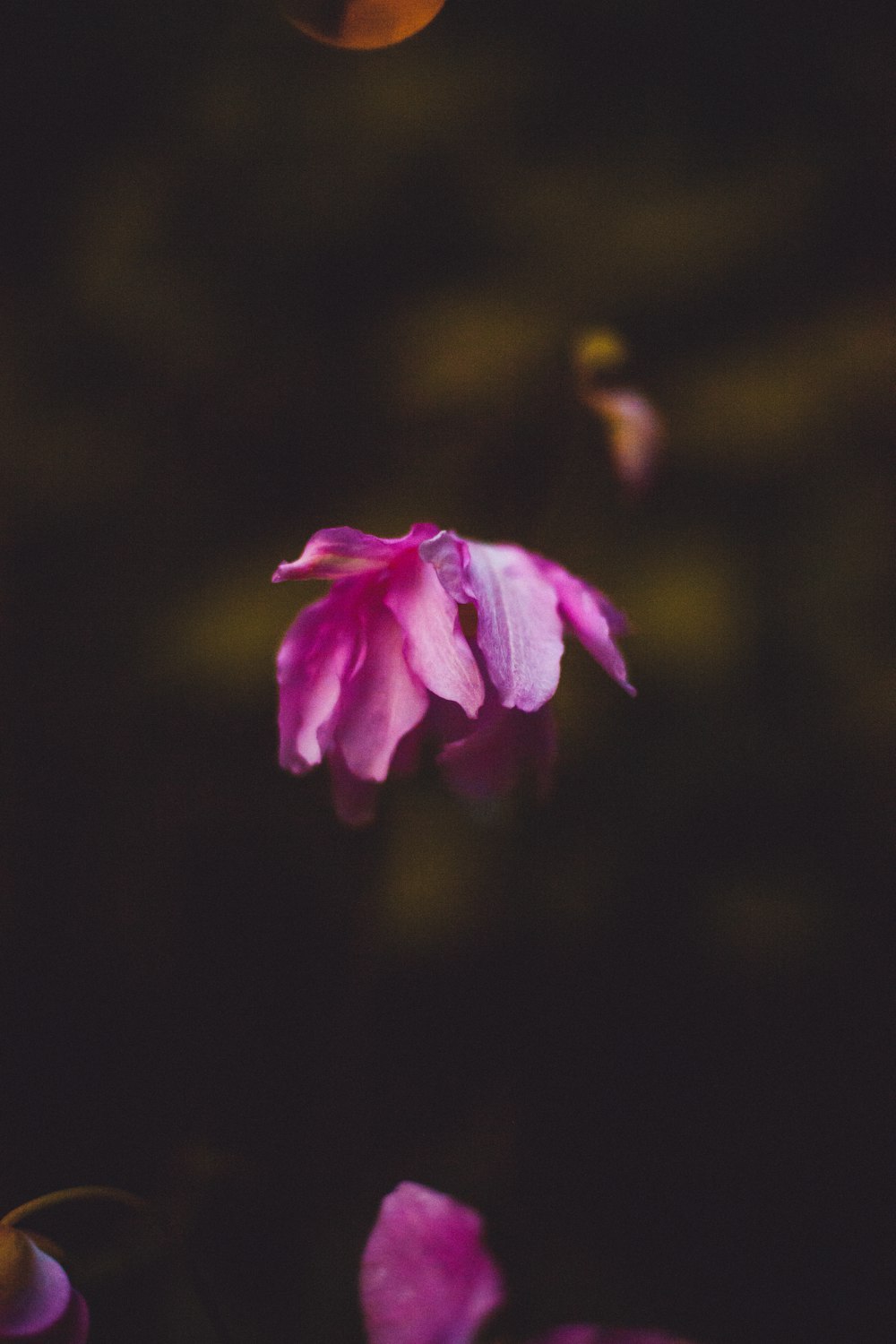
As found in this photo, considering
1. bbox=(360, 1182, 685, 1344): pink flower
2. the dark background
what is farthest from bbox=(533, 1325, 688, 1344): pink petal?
the dark background

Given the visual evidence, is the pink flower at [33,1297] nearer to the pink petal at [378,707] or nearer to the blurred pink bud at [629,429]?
the pink petal at [378,707]

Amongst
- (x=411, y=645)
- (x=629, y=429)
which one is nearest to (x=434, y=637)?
(x=411, y=645)

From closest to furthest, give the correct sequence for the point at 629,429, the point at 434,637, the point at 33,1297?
the point at 33,1297, the point at 434,637, the point at 629,429

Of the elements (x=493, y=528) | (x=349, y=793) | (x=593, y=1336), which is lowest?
(x=593, y=1336)

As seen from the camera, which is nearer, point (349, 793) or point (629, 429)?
point (349, 793)

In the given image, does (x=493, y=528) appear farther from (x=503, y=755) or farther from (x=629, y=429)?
(x=503, y=755)

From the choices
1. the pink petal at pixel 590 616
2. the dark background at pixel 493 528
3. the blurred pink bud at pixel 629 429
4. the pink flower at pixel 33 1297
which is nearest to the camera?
the pink flower at pixel 33 1297

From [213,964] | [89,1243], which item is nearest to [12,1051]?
[89,1243]

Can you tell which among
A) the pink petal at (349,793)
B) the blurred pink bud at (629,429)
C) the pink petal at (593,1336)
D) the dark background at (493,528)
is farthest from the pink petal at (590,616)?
the dark background at (493,528)
